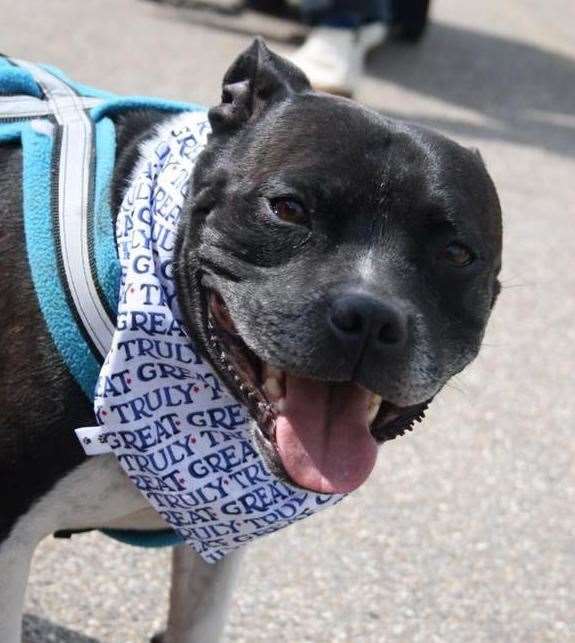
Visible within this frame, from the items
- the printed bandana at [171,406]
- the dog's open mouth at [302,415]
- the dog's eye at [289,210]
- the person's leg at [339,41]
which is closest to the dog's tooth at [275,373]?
the dog's open mouth at [302,415]

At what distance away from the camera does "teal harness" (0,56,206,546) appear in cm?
268

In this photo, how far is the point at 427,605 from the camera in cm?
382

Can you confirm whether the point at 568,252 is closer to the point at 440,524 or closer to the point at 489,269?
the point at 440,524

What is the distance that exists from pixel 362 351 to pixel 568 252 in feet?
14.6

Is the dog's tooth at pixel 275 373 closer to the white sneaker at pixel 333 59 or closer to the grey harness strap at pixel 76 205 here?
the grey harness strap at pixel 76 205

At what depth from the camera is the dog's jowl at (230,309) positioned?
8.56 ft

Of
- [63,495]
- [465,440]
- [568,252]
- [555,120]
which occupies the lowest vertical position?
[555,120]

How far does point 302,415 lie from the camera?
2.64 metres

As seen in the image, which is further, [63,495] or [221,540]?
[221,540]

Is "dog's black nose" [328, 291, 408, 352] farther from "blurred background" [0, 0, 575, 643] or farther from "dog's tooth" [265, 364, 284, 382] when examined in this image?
"blurred background" [0, 0, 575, 643]

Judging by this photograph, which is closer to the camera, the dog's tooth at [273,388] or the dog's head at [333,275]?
the dog's head at [333,275]

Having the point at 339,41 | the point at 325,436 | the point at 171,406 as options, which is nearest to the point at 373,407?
the point at 325,436

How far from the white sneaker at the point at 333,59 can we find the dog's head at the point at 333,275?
4764 millimetres

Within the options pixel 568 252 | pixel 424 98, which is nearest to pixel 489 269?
pixel 568 252
